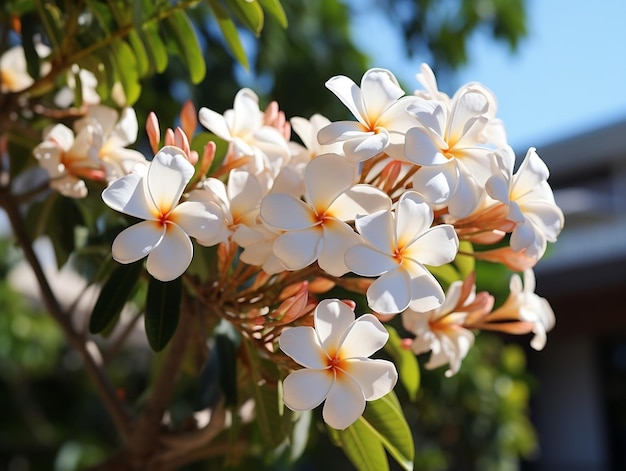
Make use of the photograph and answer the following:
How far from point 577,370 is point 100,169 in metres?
8.11

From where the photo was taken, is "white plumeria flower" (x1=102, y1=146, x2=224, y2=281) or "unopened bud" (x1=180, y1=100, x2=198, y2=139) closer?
"white plumeria flower" (x1=102, y1=146, x2=224, y2=281)

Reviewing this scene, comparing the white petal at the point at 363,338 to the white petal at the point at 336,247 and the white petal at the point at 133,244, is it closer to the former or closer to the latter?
the white petal at the point at 336,247

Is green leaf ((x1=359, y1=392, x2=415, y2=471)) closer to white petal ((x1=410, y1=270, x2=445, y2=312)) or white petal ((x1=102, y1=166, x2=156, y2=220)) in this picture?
white petal ((x1=410, y1=270, x2=445, y2=312))

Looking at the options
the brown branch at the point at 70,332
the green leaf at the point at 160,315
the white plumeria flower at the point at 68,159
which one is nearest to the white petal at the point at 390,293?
the green leaf at the point at 160,315

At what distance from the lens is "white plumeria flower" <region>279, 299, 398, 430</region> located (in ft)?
1.81

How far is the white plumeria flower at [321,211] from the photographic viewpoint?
568 millimetres

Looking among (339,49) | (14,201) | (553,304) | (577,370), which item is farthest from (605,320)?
(14,201)

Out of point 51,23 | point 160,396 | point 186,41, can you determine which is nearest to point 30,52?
point 51,23

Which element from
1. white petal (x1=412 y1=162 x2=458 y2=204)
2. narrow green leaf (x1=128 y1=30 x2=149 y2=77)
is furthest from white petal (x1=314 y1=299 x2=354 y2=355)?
narrow green leaf (x1=128 y1=30 x2=149 y2=77)

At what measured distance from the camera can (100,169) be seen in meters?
0.79

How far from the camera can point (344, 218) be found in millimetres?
591

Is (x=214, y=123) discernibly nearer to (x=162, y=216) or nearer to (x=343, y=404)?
(x=162, y=216)

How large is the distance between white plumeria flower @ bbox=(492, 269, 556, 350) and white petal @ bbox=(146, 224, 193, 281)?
0.37 metres

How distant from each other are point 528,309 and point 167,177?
1.32ft
